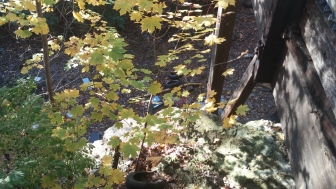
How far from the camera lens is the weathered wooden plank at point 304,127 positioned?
142 cm

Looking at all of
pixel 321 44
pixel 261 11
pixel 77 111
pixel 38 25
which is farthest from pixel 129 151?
pixel 321 44

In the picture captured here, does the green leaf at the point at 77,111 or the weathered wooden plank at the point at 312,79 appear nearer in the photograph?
the weathered wooden plank at the point at 312,79

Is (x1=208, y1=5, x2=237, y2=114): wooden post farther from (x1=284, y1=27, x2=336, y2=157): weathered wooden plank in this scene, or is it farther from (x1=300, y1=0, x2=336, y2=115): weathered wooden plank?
(x1=300, y1=0, x2=336, y2=115): weathered wooden plank

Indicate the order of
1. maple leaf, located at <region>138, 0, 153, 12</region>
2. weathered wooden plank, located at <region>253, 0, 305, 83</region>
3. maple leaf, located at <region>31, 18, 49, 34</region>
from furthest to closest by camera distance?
maple leaf, located at <region>31, 18, 49, 34</region>, maple leaf, located at <region>138, 0, 153, 12</region>, weathered wooden plank, located at <region>253, 0, 305, 83</region>

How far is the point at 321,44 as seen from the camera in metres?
1.55

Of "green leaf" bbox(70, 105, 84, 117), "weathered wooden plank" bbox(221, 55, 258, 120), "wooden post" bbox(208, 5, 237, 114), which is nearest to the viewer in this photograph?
"green leaf" bbox(70, 105, 84, 117)

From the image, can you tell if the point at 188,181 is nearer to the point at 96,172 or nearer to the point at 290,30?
the point at 96,172

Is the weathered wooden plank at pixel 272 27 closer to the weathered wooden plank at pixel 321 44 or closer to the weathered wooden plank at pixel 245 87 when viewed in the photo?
the weathered wooden plank at pixel 321 44

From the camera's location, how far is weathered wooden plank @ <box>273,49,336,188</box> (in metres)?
1.42

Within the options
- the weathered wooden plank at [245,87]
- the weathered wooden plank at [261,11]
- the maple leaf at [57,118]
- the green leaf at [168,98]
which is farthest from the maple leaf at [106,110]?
the weathered wooden plank at [261,11]

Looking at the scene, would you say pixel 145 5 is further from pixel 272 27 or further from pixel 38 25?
pixel 38 25

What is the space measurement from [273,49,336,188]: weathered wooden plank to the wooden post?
167 cm

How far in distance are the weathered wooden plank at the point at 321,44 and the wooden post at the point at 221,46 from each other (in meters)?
1.82

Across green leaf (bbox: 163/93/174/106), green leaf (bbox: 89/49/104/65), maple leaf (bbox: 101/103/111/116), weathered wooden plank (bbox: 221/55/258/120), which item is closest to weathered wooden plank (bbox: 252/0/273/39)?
weathered wooden plank (bbox: 221/55/258/120)
